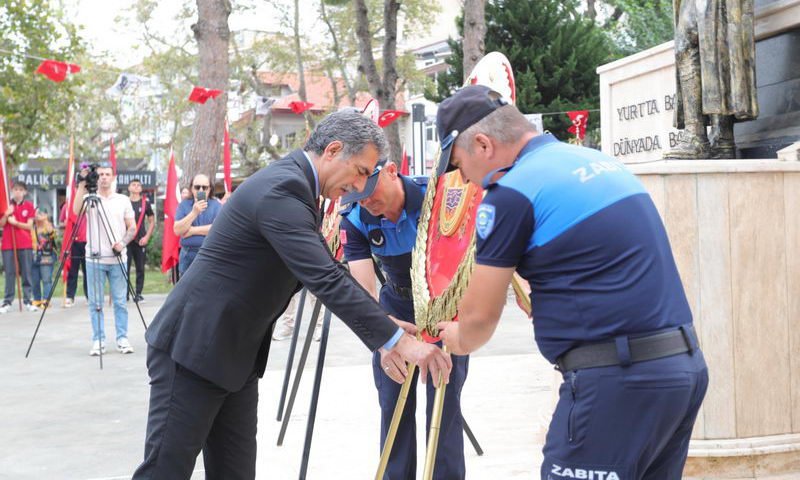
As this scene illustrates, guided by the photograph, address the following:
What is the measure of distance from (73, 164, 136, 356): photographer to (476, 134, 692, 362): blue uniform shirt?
26.2ft

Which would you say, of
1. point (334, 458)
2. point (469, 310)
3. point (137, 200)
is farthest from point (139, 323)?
point (469, 310)

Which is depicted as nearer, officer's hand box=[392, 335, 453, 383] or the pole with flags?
officer's hand box=[392, 335, 453, 383]

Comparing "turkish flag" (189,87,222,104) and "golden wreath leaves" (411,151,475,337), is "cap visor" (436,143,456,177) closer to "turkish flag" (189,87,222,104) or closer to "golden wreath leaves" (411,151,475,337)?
"golden wreath leaves" (411,151,475,337)

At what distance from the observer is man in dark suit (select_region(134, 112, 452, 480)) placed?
3.52 meters

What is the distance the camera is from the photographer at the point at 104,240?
10.2 m

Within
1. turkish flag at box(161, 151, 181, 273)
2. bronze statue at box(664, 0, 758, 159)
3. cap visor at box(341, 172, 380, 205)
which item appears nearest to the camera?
cap visor at box(341, 172, 380, 205)

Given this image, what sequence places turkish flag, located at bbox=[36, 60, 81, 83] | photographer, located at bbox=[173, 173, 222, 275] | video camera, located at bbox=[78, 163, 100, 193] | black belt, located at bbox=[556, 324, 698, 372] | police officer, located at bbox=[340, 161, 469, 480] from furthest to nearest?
turkish flag, located at bbox=[36, 60, 81, 83], photographer, located at bbox=[173, 173, 222, 275], video camera, located at bbox=[78, 163, 100, 193], police officer, located at bbox=[340, 161, 469, 480], black belt, located at bbox=[556, 324, 698, 372]

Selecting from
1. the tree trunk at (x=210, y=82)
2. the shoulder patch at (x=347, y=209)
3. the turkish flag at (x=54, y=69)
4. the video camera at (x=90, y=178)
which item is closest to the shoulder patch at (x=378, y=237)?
the shoulder patch at (x=347, y=209)

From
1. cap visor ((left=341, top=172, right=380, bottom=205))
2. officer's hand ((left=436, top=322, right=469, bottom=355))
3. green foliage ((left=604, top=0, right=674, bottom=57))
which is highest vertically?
green foliage ((left=604, top=0, right=674, bottom=57))

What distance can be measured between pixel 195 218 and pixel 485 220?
27.5ft

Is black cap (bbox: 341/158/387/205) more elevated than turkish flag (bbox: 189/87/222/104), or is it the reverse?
turkish flag (bbox: 189/87/222/104)

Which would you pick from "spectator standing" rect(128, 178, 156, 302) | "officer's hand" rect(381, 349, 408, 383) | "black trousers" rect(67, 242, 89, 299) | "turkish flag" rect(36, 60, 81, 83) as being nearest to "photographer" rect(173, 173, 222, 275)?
"black trousers" rect(67, 242, 89, 299)

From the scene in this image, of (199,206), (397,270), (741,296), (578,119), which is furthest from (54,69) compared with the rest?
(741,296)

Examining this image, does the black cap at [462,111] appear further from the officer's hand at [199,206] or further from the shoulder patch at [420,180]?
the officer's hand at [199,206]
